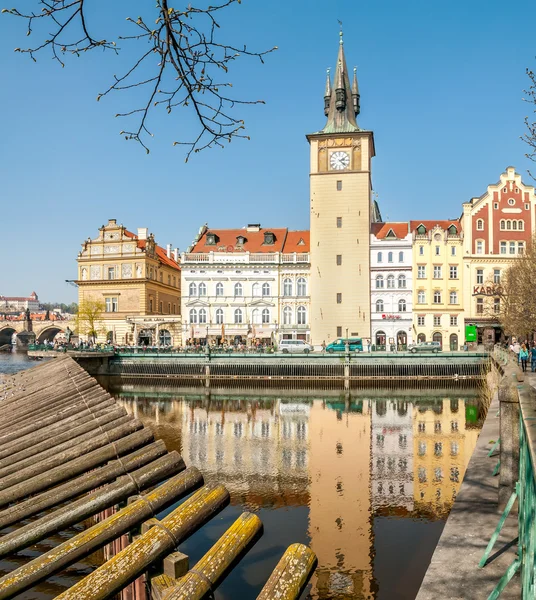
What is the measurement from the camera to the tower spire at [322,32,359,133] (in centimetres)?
6169

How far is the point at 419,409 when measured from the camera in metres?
35.0

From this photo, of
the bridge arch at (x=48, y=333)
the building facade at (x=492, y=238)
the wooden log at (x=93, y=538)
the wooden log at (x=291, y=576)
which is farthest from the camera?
the bridge arch at (x=48, y=333)

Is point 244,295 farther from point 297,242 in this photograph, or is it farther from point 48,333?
Result: point 48,333

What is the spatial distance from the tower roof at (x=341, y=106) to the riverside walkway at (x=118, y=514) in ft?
189

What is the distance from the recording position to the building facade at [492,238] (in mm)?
57500

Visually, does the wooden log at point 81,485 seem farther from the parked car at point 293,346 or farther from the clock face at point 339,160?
the clock face at point 339,160

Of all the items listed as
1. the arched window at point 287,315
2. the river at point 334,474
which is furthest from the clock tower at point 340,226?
the river at point 334,474

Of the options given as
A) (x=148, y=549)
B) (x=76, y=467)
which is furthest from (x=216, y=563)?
(x=76, y=467)

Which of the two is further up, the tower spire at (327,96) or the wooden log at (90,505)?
the tower spire at (327,96)

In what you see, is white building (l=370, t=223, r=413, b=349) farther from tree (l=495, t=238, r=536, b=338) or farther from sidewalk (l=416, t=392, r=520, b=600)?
sidewalk (l=416, t=392, r=520, b=600)

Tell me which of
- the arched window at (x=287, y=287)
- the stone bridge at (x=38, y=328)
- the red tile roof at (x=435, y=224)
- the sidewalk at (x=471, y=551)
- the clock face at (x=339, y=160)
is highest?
the clock face at (x=339, y=160)

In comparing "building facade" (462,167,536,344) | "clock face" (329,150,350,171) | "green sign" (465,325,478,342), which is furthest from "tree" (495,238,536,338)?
"clock face" (329,150,350,171)

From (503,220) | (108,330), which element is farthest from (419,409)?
(108,330)

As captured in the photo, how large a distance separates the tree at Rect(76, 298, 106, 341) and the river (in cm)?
3038
